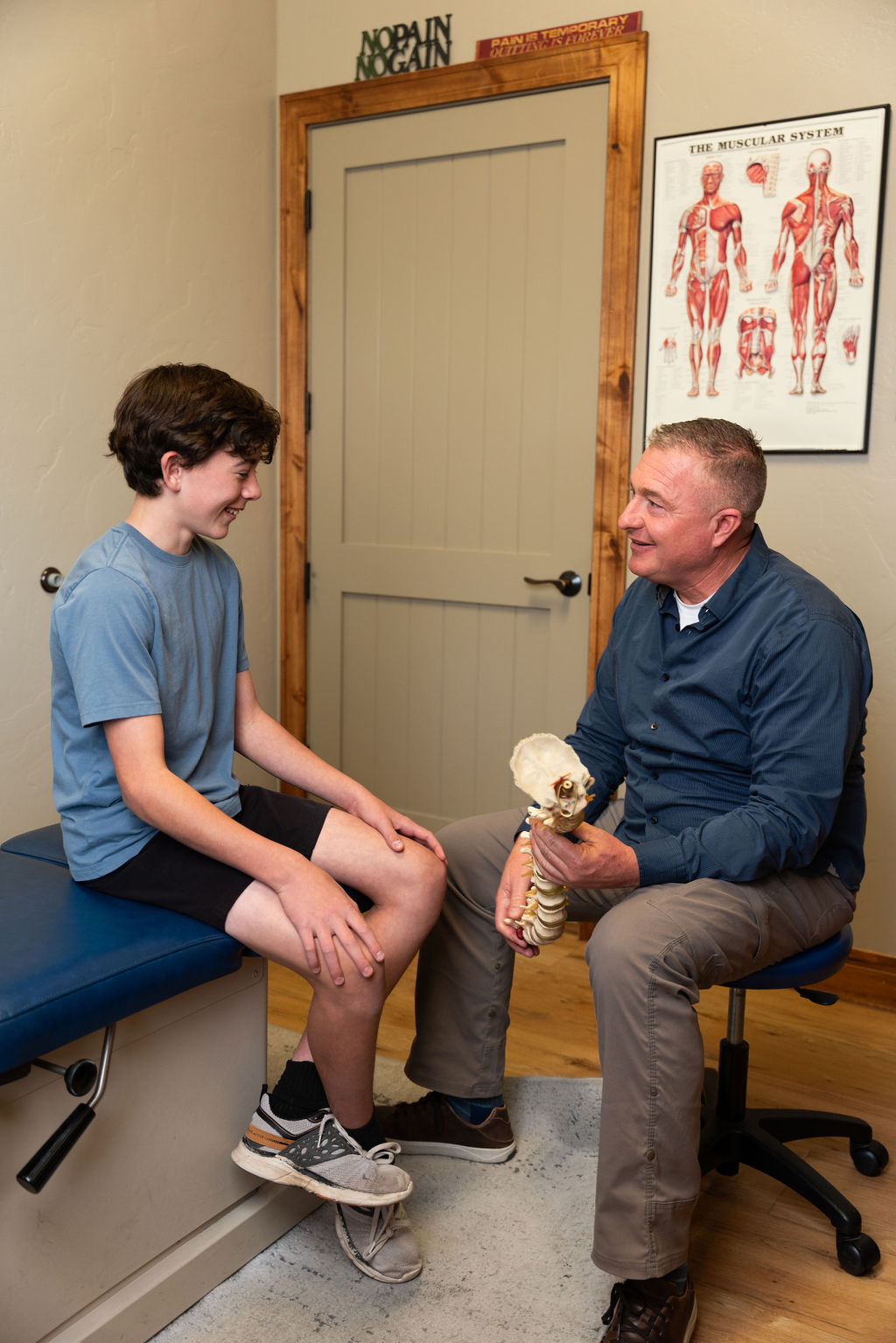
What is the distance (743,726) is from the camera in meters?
1.76

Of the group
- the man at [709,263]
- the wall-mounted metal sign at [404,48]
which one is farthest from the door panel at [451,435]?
the man at [709,263]

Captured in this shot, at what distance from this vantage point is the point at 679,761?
1834 millimetres

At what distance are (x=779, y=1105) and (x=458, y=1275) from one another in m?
0.79

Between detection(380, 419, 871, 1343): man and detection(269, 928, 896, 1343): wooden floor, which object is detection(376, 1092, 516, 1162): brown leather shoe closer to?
detection(380, 419, 871, 1343): man

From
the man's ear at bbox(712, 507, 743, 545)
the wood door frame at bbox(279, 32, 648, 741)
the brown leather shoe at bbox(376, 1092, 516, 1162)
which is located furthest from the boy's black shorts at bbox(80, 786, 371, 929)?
the wood door frame at bbox(279, 32, 648, 741)

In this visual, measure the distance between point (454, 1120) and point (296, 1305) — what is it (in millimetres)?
454

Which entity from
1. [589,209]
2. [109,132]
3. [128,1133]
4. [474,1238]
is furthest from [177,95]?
[474,1238]

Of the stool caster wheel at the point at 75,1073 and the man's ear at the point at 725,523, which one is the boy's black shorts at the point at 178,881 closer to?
the stool caster wheel at the point at 75,1073

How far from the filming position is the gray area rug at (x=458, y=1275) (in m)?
1.59

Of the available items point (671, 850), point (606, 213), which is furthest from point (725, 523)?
point (606, 213)

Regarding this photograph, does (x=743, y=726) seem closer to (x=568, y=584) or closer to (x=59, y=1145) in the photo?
(x=59, y=1145)

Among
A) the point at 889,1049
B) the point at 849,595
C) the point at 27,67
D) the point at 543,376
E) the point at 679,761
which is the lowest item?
the point at 889,1049

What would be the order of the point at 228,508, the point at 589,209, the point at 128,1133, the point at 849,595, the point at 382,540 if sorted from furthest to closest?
the point at 382,540
the point at 589,209
the point at 849,595
the point at 228,508
the point at 128,1133

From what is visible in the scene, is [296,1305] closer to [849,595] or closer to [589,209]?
[849,595]
